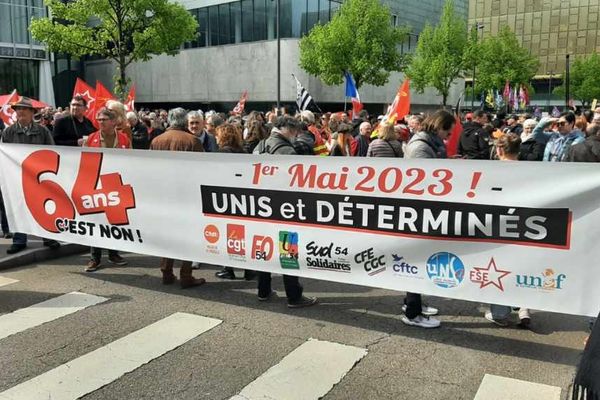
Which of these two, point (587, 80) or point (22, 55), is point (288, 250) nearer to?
point (22, 55)

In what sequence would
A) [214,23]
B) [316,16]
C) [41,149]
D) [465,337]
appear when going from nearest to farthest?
[465,337] < [41,149] < [316,16] < [214,23]

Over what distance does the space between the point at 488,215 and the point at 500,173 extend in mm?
327

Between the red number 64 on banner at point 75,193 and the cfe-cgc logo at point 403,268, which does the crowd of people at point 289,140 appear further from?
the red number 64 on banner at point 75,193

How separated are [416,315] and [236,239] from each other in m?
1.80

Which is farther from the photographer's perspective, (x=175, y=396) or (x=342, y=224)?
(x=342, y=224)

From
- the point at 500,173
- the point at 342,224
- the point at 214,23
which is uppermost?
the point at 214,23

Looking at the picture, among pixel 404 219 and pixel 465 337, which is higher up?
pixel 404 219

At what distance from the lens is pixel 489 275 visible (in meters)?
4.32

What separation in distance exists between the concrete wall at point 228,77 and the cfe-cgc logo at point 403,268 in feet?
110

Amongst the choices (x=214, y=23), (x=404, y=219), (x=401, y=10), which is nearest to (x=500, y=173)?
(x=404, y=219)

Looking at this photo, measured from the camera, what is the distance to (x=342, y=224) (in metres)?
4.82

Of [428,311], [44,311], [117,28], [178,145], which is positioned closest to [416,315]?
[428,311]

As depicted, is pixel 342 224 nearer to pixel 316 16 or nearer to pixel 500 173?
pixel 500 173

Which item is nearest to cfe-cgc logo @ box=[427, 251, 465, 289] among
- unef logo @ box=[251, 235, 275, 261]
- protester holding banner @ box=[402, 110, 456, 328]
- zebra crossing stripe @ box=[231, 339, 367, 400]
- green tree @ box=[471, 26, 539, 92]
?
protester holding banner @ box=[402, 110, 456, 328]
